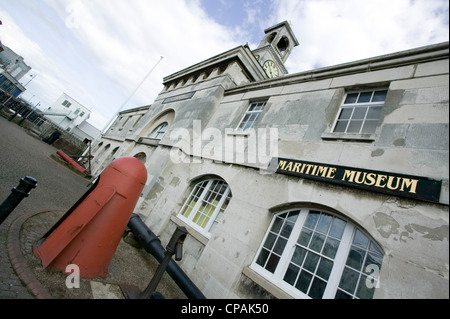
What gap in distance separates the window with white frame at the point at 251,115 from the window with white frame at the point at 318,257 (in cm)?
370

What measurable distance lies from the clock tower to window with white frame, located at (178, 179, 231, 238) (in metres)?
11.7

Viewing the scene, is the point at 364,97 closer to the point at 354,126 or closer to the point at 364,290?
the point at 354,126

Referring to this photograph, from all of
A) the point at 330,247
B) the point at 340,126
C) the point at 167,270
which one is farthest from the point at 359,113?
the point at 167,270

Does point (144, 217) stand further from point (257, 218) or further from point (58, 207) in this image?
point (257, 218)

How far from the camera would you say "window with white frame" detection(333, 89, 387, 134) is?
448cm

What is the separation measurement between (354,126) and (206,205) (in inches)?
183

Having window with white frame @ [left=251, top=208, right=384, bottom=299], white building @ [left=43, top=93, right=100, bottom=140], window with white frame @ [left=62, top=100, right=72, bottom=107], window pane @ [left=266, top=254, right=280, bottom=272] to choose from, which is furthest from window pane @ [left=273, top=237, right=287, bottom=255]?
window with white frame @ [left=62, top=100, right=72, bottom=107]

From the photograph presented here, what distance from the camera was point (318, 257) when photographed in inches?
143

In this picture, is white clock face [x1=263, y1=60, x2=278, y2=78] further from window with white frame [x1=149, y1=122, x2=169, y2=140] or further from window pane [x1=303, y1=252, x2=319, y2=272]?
window pane [x1=303, y1=252, x2=319, y2=272]

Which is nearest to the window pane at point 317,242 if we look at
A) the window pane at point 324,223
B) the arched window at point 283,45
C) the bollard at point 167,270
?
the window pane at point 324,223

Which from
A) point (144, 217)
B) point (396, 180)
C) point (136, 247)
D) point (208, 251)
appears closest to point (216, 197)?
point (208, 251)

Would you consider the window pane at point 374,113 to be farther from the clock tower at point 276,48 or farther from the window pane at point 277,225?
the clock tower at point 276,48

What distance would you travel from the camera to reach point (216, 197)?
6.07 metres

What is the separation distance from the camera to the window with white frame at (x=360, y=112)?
4.48 meters
